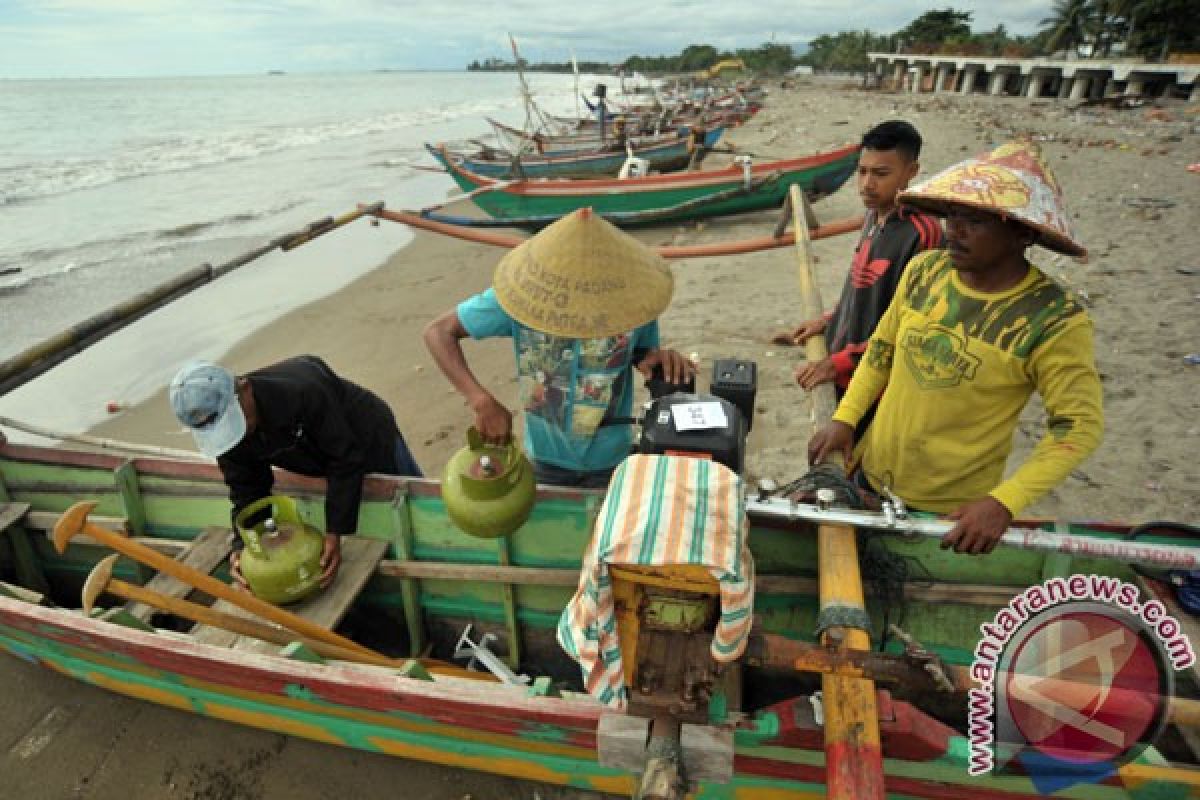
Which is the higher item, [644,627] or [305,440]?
[644,627]

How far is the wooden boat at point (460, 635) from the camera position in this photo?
185cm

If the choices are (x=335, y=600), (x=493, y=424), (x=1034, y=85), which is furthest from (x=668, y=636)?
(x=1034, y=85)

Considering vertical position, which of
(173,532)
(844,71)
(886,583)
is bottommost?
(173,532)

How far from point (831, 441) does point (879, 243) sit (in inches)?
38.7

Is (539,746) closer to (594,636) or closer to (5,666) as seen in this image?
(594,636)

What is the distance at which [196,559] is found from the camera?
301cm

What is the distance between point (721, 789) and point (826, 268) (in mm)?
8661

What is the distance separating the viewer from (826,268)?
953 cm

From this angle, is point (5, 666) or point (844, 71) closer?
point (5, 666)

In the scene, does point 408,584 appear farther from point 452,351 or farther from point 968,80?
point 968,80

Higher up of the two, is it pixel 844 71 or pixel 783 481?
pixel 844 71

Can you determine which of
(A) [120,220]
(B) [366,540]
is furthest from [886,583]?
(A) [120,220]

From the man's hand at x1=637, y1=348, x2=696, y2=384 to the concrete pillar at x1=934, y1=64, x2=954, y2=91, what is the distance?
194 feet

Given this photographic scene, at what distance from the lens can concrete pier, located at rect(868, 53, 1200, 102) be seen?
3027 centimetres
